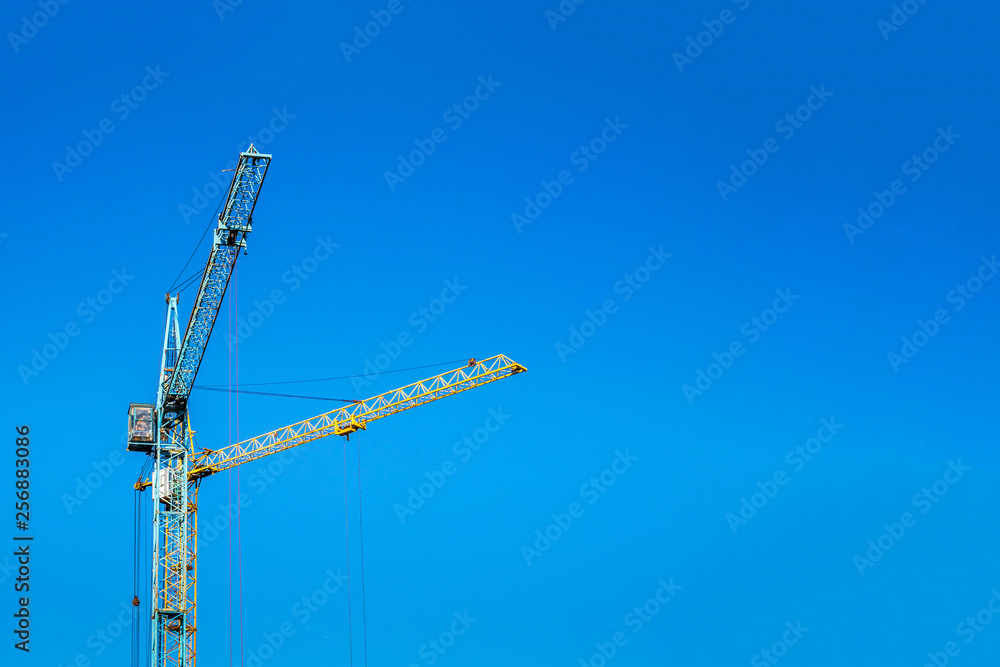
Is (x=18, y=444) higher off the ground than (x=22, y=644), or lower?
higher

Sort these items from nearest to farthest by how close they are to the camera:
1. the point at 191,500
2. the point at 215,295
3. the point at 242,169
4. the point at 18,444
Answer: the point at 18,444 < the point at 242,169 < the point at 215,295 < the point at 191,500

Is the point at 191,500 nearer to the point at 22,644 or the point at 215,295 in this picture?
the point at 215,295

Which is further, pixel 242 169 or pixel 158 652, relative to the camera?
pixel 158 652

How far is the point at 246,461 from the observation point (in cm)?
11825

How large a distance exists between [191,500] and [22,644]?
28.1 m

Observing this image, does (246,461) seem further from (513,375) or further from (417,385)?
(513,375)

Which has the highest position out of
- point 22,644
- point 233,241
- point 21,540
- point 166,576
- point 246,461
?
point 233,241

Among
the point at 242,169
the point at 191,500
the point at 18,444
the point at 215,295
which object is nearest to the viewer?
the point at 18,444

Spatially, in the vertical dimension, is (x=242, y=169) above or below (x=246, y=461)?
above

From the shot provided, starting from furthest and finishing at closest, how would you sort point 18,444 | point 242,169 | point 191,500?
point 191,500 < point 242,169 < point 18,444

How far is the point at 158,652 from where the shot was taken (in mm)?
110812

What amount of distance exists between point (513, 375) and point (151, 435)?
31.4 m

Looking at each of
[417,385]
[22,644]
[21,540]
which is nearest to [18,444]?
[21,540]

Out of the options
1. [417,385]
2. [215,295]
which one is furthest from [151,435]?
[417,385]
